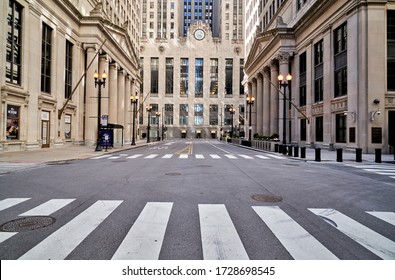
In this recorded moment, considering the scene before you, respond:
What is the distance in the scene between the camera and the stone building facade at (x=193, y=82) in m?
96.1

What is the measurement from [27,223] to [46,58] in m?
27.8

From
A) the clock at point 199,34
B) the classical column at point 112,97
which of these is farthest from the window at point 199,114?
the classical column at point 112,97

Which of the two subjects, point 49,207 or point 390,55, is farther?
point 390,55

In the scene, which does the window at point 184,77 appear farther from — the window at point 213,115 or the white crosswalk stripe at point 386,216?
the white crosswalk stripe at point 386,216

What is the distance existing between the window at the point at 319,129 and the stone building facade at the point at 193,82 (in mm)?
62430

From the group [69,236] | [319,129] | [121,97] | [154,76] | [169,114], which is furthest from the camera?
[154,76]

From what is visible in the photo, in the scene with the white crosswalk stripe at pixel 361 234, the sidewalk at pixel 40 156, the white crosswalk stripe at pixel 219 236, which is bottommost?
the white crosswalk stripe at pixel 361 234

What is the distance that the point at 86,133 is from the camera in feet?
115

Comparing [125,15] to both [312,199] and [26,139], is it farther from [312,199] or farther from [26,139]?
[312,199]

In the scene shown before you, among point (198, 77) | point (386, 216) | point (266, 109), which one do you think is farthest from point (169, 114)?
point (386, 216)

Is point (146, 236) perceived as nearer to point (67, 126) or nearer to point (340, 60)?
point (340, 60)

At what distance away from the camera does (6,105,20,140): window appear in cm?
2138

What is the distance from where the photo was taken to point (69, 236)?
4270mm

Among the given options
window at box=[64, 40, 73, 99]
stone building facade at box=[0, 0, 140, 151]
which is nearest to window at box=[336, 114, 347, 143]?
stone building facade at box=[0, 0, 140, 151]
